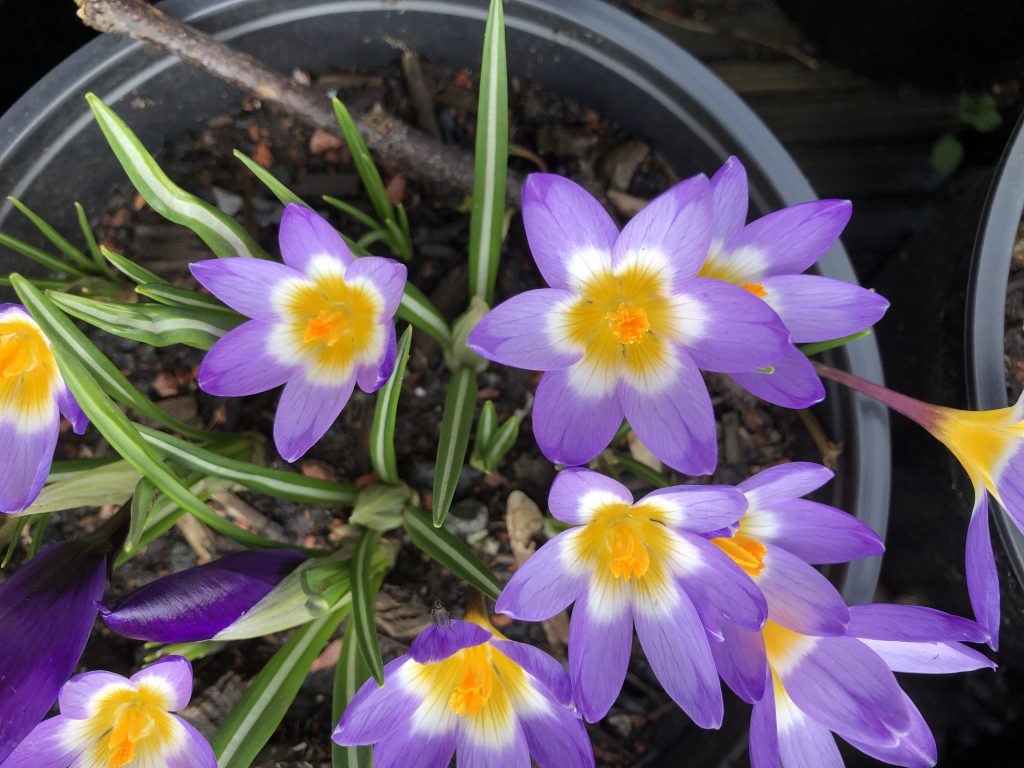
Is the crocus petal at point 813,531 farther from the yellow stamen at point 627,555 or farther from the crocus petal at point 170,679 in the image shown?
the crocus petal at point 170,679

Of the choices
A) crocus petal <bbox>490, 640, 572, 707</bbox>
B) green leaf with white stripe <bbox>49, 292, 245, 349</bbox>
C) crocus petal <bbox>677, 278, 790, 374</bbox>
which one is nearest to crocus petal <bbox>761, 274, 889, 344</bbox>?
crocus petal <bbox>677, 278, 790, 374</bbox>

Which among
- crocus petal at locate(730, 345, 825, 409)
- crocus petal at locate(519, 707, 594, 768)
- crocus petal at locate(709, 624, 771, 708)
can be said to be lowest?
crocus petal at locate(519, 707, 594, 768)

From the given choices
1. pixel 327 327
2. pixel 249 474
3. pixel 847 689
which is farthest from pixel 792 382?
pixel 249 474

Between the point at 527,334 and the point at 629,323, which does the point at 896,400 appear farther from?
the point at 527,334

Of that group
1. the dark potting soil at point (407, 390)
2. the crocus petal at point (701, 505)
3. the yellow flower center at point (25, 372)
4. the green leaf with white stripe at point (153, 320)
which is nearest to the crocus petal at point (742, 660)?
the crocus petal at point (701, 505)

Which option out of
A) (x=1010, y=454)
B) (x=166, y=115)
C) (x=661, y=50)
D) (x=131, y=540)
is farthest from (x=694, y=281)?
(x=166, y=115)

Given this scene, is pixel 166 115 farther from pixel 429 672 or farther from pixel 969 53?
pixel 969 53

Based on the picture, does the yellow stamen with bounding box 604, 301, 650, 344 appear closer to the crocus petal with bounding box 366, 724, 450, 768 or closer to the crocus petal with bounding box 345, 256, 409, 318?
the crocus petal with bounding box 345, 256, 409, 318

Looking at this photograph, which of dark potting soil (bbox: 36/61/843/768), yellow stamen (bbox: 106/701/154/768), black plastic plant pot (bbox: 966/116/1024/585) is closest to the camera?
yellow stamen (bbox: 106/701/154/768)
